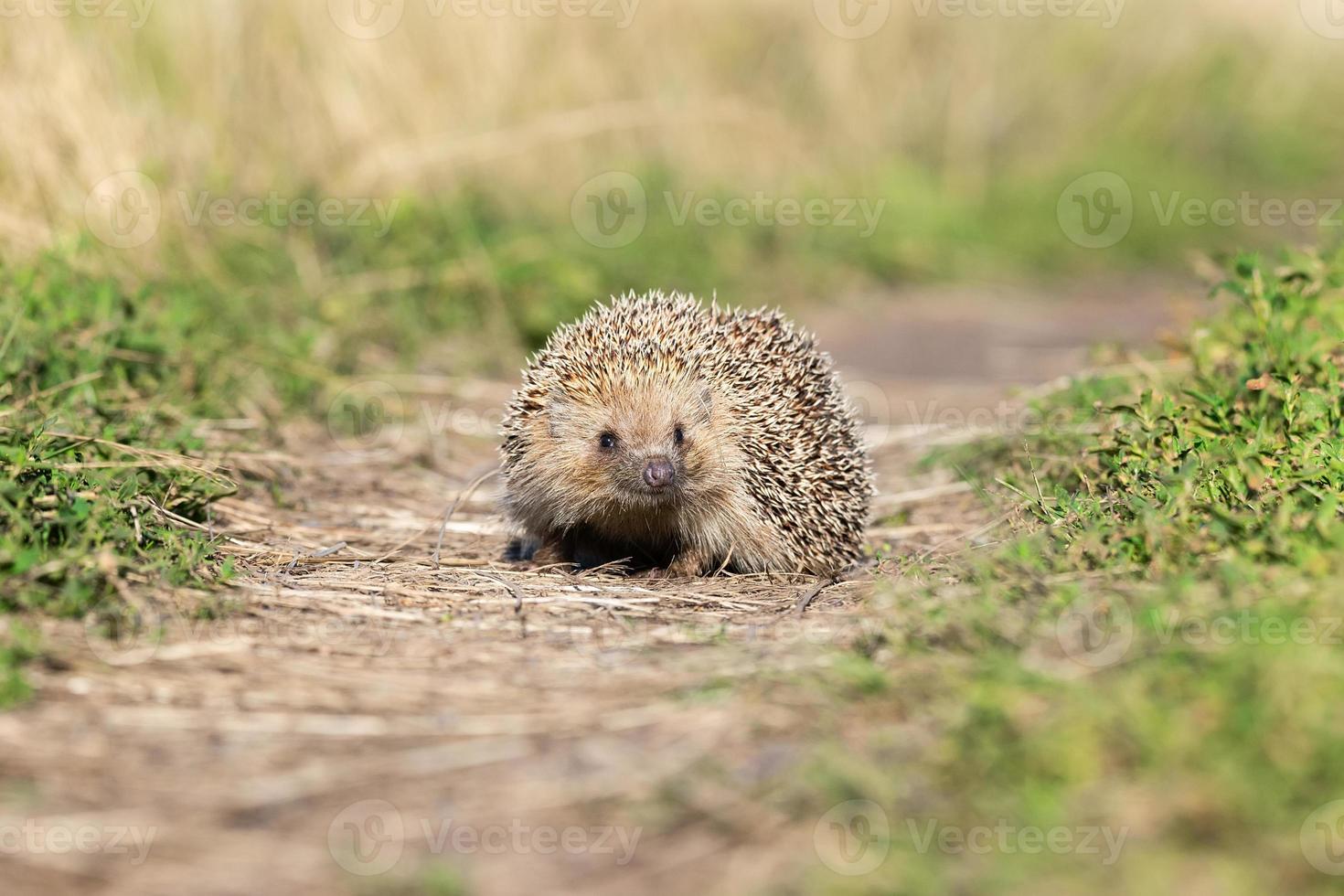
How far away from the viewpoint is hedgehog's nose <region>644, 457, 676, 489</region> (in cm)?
506

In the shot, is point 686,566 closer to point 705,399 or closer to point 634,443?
point 634,443

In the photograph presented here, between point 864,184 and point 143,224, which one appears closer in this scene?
point 143,224

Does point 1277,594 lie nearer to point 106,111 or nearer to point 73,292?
point 73,292

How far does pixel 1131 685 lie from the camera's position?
2.95m

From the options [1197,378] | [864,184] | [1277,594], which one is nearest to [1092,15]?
[864,184]

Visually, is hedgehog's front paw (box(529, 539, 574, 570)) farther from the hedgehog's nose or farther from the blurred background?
the blurred background

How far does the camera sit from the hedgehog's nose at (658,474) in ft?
16.6

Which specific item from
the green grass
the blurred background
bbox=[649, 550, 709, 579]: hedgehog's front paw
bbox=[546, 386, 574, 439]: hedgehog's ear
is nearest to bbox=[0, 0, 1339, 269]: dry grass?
the blurred background

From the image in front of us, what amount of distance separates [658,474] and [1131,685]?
2402mm

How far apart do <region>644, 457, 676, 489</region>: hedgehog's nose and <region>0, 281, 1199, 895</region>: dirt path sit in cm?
40

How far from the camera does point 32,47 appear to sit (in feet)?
24.4

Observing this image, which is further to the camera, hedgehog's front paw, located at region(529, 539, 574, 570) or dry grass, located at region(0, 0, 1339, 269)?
→ dry grass, located at region(0, 0, 1339, 269)

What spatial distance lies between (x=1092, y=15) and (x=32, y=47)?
37.8 ft

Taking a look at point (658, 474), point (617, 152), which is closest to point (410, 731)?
point (658, 474)
